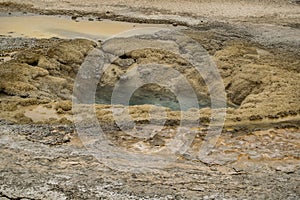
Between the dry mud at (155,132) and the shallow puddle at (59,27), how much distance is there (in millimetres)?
1116

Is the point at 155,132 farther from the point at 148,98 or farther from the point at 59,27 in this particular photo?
the point at 59,27

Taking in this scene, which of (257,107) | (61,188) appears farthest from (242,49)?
(61,188)

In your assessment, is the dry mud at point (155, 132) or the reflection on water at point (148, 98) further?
the reflection on water at point (148, 98)

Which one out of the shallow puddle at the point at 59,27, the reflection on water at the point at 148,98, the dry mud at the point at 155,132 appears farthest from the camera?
the shallow puddle at the point at 59,27

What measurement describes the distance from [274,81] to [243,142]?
3.29 meters

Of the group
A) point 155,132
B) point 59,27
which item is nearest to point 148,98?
point 155,132

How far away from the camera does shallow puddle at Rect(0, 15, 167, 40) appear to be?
48.5ft

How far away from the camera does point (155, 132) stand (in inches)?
300

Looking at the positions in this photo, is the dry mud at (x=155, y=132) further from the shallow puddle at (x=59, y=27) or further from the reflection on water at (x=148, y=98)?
the shallow puddle at (x=59, y=27)

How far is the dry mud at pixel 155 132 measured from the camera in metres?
5.74

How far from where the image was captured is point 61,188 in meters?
5.64

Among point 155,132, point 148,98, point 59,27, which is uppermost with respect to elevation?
point 59,27

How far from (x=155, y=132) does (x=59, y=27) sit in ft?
31.5

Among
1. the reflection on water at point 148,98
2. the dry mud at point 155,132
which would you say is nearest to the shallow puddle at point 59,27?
the dry mud at point 155,132
